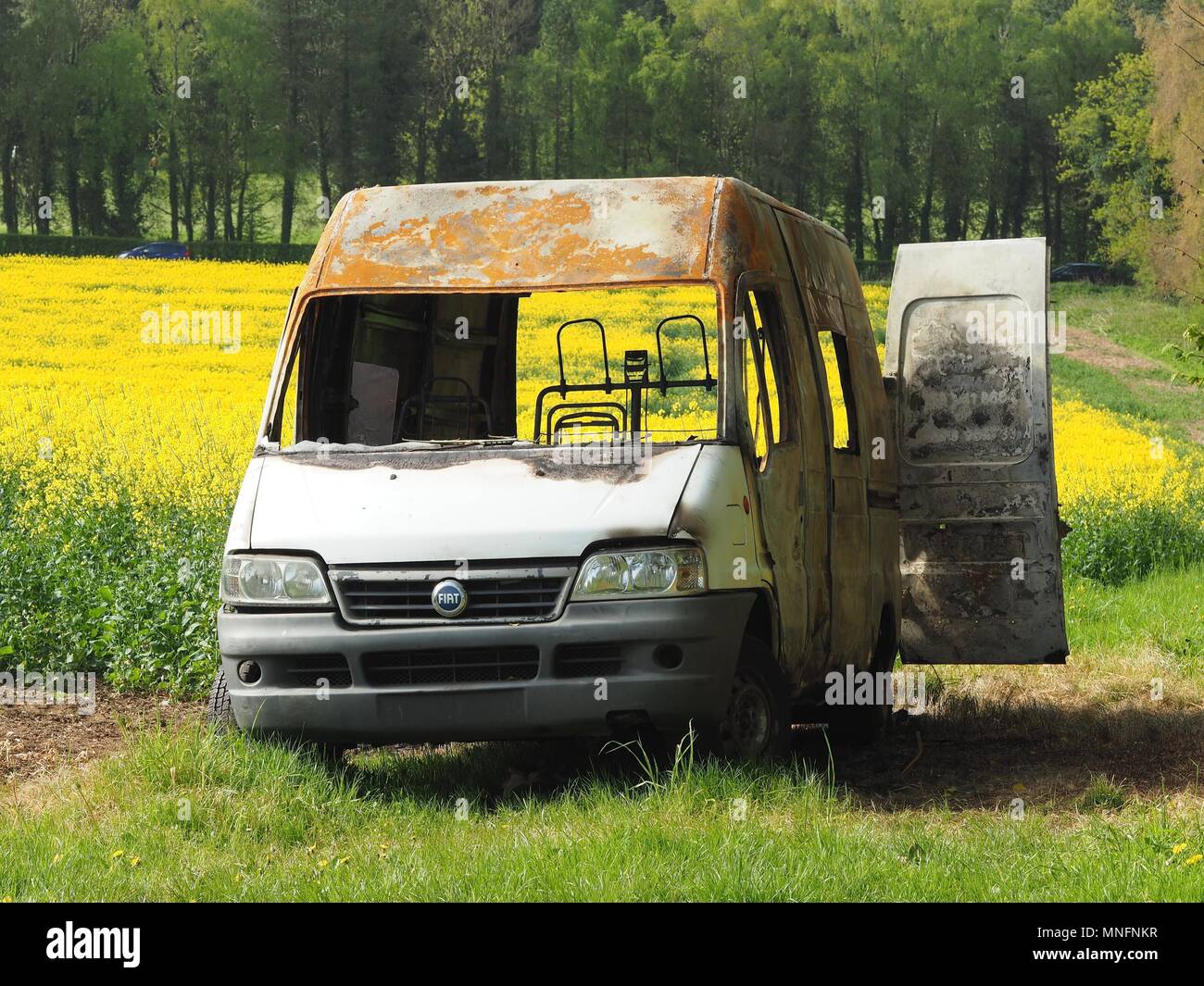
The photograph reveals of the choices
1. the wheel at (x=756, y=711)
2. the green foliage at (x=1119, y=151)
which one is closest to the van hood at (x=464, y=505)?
the wheel at (x=756, y=711)

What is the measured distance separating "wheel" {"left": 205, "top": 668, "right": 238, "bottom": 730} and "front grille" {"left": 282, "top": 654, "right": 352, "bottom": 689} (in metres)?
Result: 0.55

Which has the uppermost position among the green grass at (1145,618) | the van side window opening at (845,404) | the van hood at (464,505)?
the van side window opening at (845,404)

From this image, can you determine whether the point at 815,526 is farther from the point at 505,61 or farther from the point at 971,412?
the point at 505,61

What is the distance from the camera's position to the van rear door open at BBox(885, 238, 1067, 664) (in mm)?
9828

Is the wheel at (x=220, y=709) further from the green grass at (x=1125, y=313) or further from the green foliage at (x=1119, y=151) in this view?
the green foliage at (x=1119, y=151)

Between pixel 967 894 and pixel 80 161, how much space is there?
7859cm

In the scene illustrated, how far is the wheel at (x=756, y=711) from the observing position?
22.9 feet

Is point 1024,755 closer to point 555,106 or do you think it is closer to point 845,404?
point 845,404

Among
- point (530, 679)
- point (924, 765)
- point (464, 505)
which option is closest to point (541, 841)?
point (530, 679)

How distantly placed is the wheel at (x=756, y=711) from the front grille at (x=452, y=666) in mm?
864

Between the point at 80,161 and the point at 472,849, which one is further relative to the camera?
the point at 80,161

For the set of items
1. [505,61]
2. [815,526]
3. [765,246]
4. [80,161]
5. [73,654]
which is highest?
[505,61]
